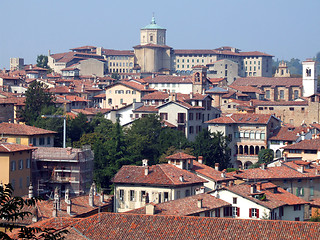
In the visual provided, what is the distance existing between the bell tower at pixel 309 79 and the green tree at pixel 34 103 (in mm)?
47126

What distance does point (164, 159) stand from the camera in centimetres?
6222

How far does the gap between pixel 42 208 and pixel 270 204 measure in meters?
11.8

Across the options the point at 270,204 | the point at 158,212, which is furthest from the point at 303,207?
the point at 158,212

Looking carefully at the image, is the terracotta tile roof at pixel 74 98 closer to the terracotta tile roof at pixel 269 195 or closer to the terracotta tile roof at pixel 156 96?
the terracotta tile roof at pixel 156 96

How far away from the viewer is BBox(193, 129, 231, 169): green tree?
224 feet

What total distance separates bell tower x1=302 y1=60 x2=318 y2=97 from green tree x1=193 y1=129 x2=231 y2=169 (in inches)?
1856

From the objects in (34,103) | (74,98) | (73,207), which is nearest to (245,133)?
(34,103)

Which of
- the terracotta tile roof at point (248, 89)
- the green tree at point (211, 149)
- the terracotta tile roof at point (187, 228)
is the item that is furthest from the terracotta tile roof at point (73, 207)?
the terracotta tile roof at point (248, 89)

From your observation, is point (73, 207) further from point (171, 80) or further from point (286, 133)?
point (171, 80)

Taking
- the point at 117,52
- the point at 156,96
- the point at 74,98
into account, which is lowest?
the point at 74,98

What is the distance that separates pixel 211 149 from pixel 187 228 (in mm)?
35687

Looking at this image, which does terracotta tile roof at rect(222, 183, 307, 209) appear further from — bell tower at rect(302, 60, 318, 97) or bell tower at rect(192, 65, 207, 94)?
bell tower at rect(302, 60, 318, 97)

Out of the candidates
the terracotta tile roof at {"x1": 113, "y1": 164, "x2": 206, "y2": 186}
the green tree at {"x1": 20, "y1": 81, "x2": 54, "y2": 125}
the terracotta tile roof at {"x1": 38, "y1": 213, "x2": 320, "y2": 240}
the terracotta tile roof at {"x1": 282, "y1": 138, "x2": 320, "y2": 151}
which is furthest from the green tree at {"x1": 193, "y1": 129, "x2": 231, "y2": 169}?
the terracotta tile roof at {"x1": 38, "y1": 213, "x2": 320, "y2": 240}

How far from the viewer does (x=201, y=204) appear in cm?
4116
